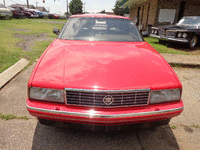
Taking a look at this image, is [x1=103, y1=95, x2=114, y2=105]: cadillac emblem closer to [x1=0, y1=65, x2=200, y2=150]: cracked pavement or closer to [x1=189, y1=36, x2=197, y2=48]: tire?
[x1=0, y1=65, x2=200, y2=150]: cracked pavement

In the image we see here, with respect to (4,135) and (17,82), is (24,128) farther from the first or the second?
(17,82)

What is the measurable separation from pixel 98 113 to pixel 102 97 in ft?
0.56

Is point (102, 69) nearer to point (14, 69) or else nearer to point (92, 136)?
point (92, 136)

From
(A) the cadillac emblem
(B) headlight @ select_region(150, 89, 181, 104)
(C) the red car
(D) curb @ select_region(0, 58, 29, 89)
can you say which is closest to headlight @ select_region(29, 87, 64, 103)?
(C) the red car

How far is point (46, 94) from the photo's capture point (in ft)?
5.66

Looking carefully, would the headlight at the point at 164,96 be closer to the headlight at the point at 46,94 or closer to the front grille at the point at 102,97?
the front grille at the point at 102,97

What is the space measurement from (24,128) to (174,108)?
2.02m

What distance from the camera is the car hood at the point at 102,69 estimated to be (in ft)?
5.58

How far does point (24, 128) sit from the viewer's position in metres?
2.26

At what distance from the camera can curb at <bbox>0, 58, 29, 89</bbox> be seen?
3581 millimetres

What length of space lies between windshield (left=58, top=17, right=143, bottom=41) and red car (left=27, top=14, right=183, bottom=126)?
82cm

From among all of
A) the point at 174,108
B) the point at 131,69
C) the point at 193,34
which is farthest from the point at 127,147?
the point at 193,34

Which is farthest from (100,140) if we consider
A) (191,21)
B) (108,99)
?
(191,21)

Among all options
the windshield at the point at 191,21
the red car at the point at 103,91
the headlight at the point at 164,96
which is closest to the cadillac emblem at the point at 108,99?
the red car at the point at 103,91
